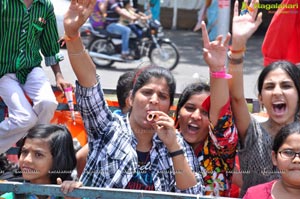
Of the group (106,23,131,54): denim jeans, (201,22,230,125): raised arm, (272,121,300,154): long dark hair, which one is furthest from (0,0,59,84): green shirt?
(106,23,131,54): denim jeans

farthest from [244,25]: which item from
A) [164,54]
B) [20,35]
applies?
[164,54]

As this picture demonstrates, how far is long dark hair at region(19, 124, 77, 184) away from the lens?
10.0 ft

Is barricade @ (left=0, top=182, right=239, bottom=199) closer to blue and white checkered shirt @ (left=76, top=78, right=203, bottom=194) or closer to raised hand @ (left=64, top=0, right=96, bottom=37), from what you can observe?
blue and white checkered shirt @ (left=76, top=78, right=203, bottom=194)

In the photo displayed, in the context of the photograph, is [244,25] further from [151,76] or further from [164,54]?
[164,54]

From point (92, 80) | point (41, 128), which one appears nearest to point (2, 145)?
point (41, 128)

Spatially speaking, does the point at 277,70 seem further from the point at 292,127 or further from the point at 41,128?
the point at 41,128

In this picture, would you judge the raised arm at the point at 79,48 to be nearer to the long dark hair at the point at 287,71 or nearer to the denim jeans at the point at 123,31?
the long dark hair at the point at 287,71

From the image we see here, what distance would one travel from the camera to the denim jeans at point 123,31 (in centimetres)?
1009

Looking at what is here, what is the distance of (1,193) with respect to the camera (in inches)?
104

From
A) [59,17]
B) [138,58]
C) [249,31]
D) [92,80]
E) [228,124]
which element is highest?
[249,31]

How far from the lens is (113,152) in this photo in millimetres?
2857

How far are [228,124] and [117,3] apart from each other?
7.85 metres

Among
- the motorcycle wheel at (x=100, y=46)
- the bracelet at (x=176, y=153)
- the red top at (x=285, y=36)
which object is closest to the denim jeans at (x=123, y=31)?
the motorcycle wheel at (x=100, y=46)

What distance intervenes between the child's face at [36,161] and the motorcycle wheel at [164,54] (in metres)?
7.21
